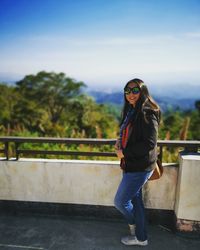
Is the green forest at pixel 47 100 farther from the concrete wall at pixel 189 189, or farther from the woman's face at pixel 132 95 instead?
the woman's face at pixel 132 95

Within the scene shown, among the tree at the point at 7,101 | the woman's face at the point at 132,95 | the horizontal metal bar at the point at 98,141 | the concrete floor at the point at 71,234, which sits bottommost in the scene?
the tree at the point at 7,101

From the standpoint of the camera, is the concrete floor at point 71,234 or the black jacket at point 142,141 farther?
the concrete floor at point 71,234

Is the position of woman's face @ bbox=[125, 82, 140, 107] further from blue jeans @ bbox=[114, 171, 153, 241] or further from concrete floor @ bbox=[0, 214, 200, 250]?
concrete floor @ bbox=[0, 214, 200, 250]

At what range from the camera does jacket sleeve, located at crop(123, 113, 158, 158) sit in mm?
2125

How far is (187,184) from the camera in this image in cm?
264

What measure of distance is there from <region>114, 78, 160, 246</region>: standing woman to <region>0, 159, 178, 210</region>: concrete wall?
52cm

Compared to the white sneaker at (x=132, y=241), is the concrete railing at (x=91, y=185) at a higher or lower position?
higher

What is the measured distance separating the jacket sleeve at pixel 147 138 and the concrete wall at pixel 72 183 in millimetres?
767

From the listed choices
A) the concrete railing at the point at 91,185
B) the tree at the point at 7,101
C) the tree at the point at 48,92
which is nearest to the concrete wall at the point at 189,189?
the concrete railing at the point at 91,185

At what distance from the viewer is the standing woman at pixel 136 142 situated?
2152 mm

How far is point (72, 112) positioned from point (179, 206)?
3271 centimetres

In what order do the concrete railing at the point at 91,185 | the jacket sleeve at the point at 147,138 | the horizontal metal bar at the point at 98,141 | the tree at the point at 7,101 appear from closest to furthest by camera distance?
the jacket sleeve at the point at 147,138 → the concrete railing at the point at 91,185 → the horizontal metal bar at the point at 98,141 → the tree at the point at 7,101

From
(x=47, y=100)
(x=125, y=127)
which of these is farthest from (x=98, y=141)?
(x=47, y=100)

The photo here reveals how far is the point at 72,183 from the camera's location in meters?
3.03
